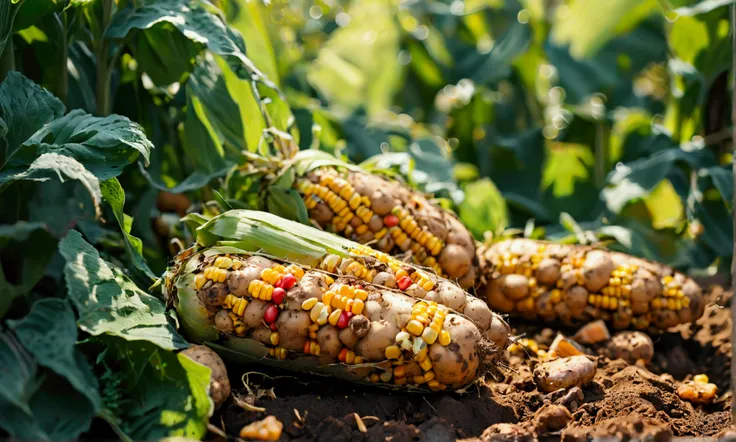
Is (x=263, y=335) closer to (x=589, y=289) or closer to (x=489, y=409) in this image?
(x=489, y=409)

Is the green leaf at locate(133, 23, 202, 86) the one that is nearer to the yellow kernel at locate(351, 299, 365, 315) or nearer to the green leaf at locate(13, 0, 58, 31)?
the green leaf at locate(13, 0, 58, 31)

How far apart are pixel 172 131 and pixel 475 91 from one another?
2194 millimetres

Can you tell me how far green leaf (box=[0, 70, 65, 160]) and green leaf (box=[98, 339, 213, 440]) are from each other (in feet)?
2.84

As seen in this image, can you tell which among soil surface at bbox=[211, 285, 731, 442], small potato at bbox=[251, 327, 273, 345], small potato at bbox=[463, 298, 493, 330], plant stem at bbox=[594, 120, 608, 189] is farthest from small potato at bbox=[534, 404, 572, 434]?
plant stem at bbox=[594, 120, 608, 189]

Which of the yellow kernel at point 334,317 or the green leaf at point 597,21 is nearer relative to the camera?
the yellow kernel at point 334,317

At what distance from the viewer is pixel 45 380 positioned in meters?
2.10

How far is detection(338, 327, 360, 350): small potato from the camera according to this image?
233 centimetres

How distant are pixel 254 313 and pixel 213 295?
0.15 m

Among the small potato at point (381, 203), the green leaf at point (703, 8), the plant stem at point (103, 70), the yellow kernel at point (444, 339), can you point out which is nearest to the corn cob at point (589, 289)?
the small potato at point (381, 203)

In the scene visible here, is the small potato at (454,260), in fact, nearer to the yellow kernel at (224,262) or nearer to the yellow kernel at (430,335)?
the yellow kernel at (430,335)

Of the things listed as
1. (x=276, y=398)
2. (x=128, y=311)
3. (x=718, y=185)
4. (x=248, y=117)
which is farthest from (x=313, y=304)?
(x=718, y=185)

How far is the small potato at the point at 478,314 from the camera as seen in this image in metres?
2.50

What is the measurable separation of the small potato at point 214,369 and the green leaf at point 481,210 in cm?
161

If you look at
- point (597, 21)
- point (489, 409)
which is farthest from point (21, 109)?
point (597, 21)
